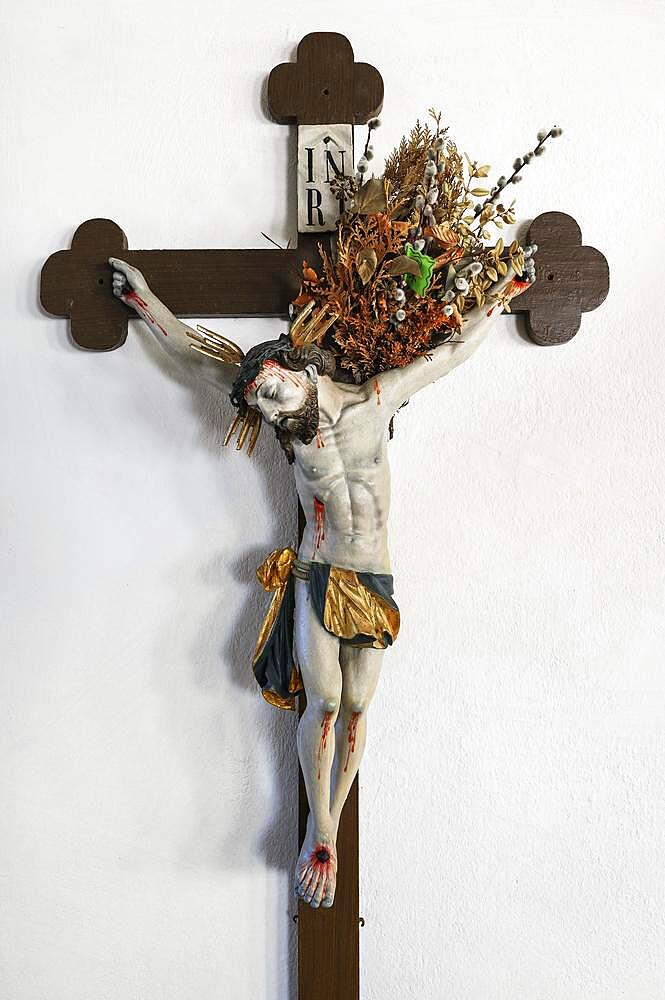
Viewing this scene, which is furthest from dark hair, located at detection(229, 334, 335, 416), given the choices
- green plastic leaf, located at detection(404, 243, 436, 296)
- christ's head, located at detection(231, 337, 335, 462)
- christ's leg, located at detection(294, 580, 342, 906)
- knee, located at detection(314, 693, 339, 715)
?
knee, located at detection(314, 693, 339, 715)

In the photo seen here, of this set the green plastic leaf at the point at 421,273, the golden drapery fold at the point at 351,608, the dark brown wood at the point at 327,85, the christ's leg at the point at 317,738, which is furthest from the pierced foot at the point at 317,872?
the dark brown wood at the point at 327,85

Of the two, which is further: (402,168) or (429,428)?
(429,428)

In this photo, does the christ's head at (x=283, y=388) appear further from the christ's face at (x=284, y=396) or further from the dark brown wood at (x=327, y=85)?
the dark brown wood at (x=327, y=85)

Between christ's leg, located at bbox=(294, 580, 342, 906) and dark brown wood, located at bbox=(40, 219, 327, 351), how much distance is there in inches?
14.2

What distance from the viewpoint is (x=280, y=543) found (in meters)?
A: 1.20

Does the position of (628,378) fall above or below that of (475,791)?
above

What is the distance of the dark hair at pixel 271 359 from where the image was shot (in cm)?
100

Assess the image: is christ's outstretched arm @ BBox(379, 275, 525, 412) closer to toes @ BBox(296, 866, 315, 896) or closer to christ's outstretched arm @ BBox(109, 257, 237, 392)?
christ's outstretched arm @ BBox(109, 257, 237, 392)

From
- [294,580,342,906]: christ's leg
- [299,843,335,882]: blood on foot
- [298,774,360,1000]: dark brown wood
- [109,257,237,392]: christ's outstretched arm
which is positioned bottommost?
[298,774,360,1000]: dark brown wood

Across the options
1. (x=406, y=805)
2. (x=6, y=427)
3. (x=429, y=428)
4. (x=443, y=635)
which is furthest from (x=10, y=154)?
(x=406, y=805)

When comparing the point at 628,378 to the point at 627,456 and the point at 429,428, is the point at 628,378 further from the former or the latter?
the point at 429,428

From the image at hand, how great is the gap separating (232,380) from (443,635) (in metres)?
0.41

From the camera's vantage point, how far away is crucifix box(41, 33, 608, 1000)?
106 centimetres

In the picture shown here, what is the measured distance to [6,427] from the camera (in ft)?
3.97
